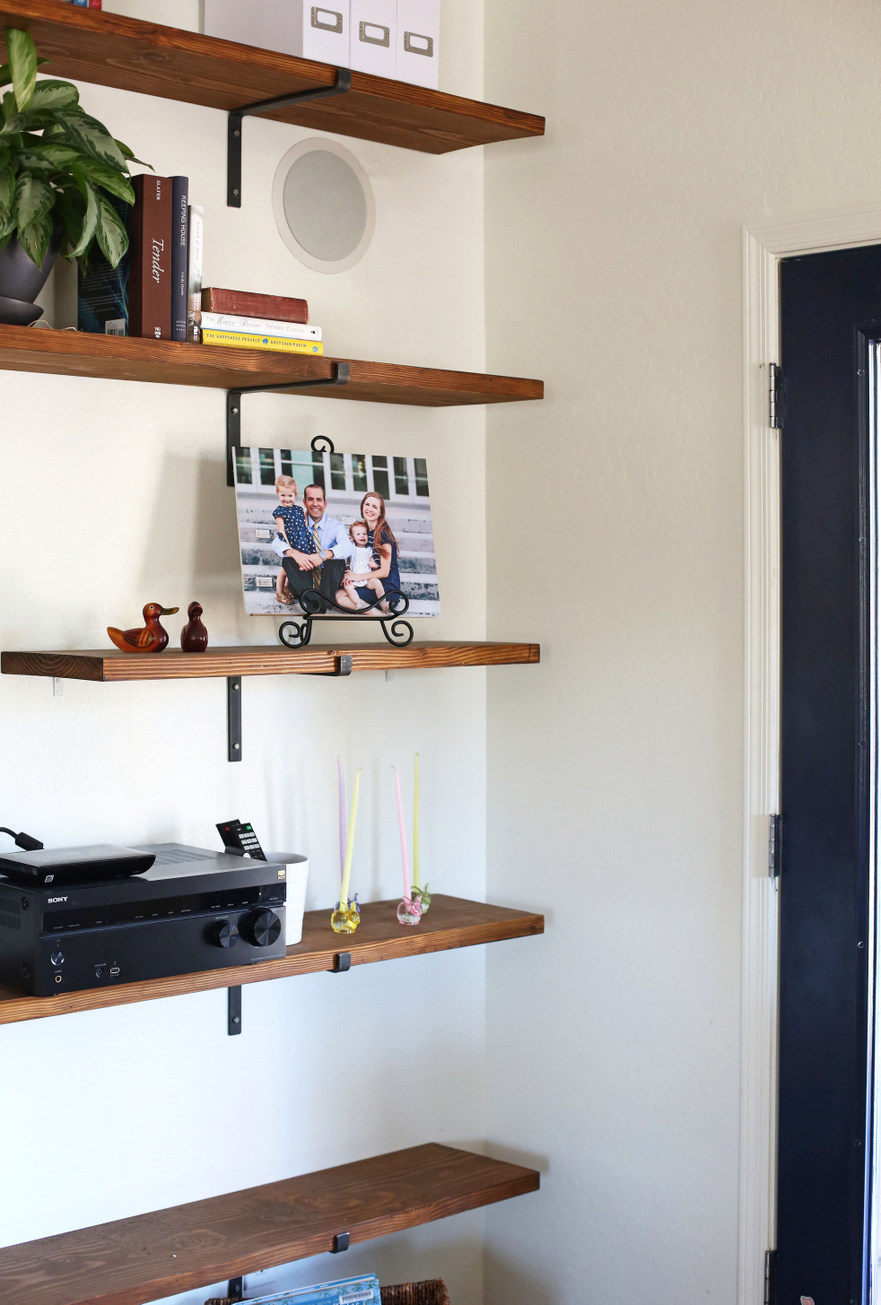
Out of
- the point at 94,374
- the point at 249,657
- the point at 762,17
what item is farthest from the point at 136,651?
the point at 762,17

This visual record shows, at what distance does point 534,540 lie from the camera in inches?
102

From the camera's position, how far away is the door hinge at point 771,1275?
2.18 meters

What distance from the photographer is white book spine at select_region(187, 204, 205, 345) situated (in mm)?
2027

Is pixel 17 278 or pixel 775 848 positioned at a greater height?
pixel 17 278

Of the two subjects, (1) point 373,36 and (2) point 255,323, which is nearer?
(2) point 255,323

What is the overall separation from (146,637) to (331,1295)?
3.80 ft

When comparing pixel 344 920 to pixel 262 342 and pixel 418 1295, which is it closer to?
pixel 418 1295

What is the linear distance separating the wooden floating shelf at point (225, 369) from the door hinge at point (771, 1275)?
1.57 m

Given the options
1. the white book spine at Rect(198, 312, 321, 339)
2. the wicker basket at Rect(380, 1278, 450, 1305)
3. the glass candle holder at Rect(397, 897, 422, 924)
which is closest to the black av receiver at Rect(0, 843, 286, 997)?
the glass candle holder at Rect(397, 897, 422, 924)

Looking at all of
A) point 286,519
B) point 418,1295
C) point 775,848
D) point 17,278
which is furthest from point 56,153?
point 418,1295

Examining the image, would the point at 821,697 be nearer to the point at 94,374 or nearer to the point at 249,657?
the point at 249,657

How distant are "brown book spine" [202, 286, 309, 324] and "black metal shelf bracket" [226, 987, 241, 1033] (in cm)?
114

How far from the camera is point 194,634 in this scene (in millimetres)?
2035

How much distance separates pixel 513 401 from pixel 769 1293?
1.66 metres
